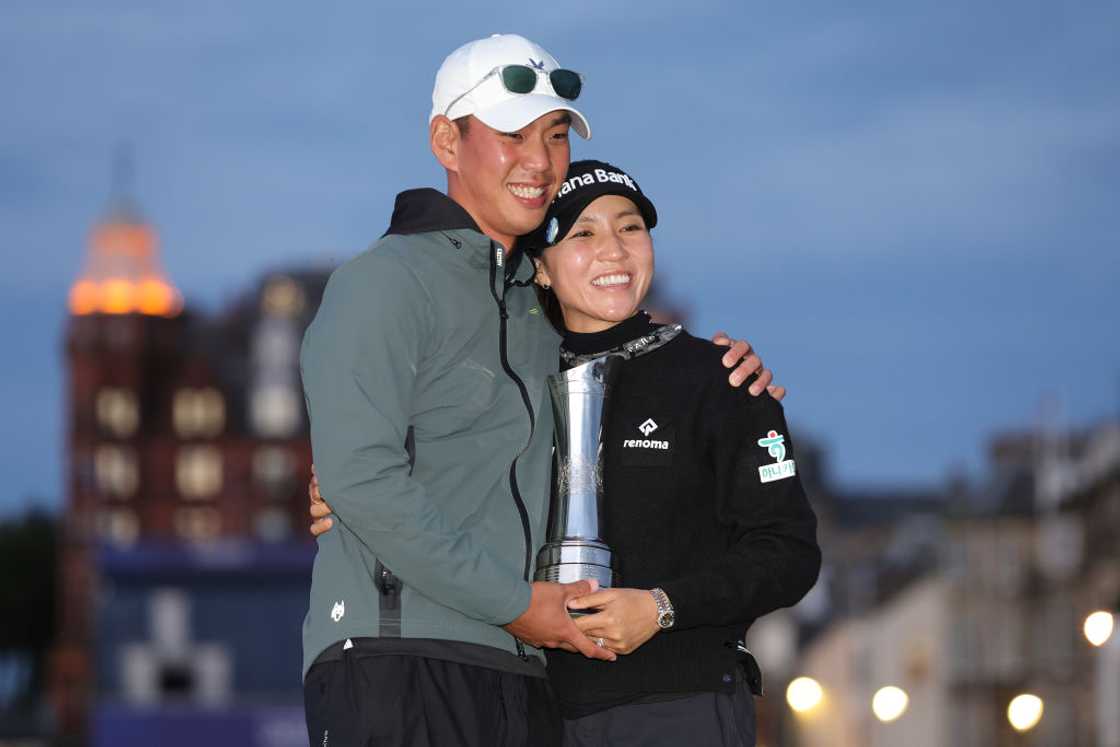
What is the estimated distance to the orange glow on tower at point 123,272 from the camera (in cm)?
11306

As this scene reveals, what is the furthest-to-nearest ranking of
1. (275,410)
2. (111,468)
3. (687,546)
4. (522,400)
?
(275,410) → (111,468) → (687,546) → (522,400)

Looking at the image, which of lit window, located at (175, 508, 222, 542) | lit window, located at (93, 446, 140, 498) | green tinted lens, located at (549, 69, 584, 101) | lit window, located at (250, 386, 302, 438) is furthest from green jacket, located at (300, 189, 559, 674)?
lit window, located at (93, 446, 140, 498)

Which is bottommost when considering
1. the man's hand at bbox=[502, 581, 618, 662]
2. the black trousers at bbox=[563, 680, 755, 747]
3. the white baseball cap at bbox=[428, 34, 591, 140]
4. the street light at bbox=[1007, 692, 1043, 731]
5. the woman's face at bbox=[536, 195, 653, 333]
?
the street light at bbox=[1007, 692, 1043, 731]

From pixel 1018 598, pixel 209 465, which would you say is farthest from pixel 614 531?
pixel 209 465

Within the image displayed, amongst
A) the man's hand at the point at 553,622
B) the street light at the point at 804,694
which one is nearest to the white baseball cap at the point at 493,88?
the man's hand at the point at 553,622

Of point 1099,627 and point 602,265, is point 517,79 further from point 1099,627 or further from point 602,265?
point 1099,627

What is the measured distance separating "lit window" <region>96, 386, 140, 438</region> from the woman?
312 ft

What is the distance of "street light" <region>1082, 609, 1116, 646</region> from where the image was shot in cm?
920

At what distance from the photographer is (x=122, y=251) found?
118875mm

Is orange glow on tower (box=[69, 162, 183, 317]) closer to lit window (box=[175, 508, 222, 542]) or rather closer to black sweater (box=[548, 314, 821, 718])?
lit window (box=[175, 508, 222, 542])

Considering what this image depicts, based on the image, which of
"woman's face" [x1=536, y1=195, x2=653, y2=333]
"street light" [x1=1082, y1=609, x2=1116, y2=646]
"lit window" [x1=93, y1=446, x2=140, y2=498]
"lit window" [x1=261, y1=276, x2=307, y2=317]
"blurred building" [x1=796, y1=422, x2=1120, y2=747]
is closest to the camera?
"woman's face" [x1=536, y1=195, x2=653, y2=333]

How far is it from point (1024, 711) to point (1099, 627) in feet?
2.39

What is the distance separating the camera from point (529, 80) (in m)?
6.84

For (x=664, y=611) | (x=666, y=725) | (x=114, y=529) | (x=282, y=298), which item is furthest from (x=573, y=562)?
(x=282, y=298)
